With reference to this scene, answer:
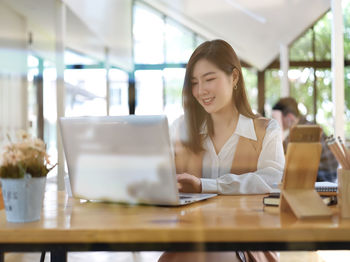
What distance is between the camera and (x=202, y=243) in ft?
3.05

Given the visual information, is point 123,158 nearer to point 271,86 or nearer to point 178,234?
point 178,234

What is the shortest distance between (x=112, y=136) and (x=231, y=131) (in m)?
0.83

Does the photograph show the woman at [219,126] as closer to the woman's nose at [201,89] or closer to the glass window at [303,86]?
the woman's nose at [201,89]

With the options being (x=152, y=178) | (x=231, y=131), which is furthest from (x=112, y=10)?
(x=152, y=178)

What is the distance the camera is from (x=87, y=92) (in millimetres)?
10141

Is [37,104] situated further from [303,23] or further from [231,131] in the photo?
[231,131]

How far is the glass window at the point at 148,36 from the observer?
422 inches

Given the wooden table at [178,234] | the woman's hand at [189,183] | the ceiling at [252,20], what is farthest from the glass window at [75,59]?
the wooden table at [178,234]

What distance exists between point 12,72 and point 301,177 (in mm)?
5962

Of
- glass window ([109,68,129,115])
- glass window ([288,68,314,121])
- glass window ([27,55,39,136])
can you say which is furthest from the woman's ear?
glass window ([109,68,129,115])

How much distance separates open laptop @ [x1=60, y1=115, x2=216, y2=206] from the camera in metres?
1.14

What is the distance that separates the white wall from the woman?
4.43 meters

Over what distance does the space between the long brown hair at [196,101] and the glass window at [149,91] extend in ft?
27.9

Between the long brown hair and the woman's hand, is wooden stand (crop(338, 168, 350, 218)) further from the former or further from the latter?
the long brown hair
